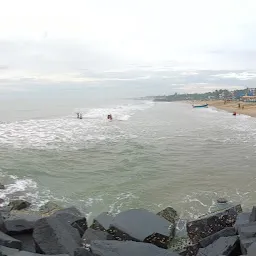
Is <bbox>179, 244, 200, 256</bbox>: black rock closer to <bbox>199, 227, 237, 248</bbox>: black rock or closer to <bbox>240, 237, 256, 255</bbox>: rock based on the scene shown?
<bbox>199, 227, 237, 248</bbox>: black rock

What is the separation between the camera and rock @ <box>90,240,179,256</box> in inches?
250

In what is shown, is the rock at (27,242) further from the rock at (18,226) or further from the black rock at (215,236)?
the black rock at (215,236)

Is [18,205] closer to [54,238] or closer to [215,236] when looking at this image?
[54,238]

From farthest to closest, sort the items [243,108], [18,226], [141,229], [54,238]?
1. [243,108]
2. [18,226]
3. [141,229]
4. [54,238]

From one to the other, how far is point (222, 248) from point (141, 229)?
1964 millimetres

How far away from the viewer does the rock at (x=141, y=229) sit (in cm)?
763

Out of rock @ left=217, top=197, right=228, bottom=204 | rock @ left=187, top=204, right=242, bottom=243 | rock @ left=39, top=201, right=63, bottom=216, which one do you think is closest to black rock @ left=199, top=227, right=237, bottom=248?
rock @ left=187, top=204, right=242, bottom=243

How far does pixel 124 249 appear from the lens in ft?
21.4

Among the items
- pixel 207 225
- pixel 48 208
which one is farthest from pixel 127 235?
pixel 48 208

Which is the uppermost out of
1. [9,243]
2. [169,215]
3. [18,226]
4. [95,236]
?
[9,243]

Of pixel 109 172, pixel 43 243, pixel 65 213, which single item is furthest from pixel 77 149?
pixel 43 243

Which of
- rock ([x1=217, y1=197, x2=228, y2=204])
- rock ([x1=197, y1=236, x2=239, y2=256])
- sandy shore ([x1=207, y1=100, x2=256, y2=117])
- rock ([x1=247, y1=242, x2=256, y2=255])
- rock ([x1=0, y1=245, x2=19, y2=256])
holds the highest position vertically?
sandy shore ([x1=207, y1=100, x2=256, y2=117])

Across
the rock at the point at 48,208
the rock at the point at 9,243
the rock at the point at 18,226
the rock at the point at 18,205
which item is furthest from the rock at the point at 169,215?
the rock at the point at 18,205

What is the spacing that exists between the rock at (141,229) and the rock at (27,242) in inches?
69.1
